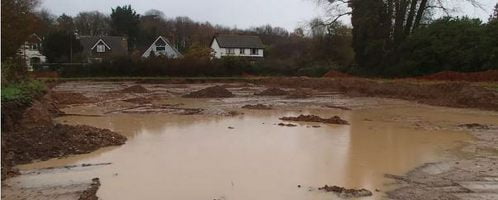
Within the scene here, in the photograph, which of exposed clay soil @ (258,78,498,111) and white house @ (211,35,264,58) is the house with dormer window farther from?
exposed clay soil @ (258,78,498,111)

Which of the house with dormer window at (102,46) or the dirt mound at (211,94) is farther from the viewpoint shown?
the house with dormer window at (102,46)

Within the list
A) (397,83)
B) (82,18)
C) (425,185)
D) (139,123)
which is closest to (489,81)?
(397,83)

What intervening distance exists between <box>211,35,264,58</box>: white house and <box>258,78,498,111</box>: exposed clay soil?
42111mm

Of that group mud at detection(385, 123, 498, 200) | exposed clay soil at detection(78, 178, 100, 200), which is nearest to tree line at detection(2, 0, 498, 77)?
exposed clay soil at detection(78, 178, 100, 200)

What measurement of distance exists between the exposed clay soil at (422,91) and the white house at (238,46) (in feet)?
138

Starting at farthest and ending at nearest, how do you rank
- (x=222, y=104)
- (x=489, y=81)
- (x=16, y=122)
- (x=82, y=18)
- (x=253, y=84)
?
1. (x=82, y=18)
2. (x=253, y=84)
3. (x=489, y=81)
4. (x=222, y=104)
5. (x=16, y=122)

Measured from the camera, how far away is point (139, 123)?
1731 cm

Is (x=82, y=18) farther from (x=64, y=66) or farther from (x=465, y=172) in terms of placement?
(x=465, y=172)

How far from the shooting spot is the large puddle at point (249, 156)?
27.1 feet

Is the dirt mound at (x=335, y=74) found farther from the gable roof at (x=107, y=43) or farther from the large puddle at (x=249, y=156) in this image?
the gable roof at (x=107, y=43)

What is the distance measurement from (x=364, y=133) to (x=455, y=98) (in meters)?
12.9

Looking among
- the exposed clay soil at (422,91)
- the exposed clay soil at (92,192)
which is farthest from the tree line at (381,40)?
the exposed clay soil at (92,192)

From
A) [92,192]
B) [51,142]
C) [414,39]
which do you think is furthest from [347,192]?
[414,39]

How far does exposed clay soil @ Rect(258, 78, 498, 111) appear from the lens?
2469 cm
